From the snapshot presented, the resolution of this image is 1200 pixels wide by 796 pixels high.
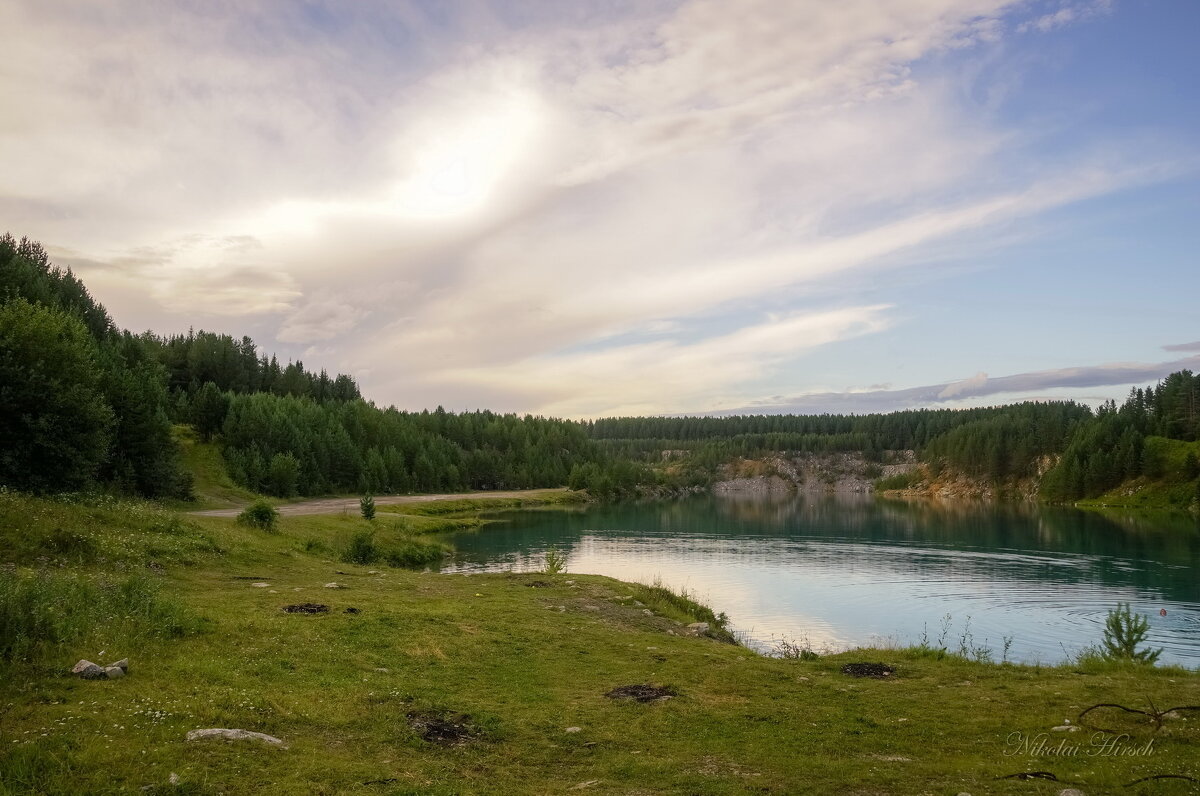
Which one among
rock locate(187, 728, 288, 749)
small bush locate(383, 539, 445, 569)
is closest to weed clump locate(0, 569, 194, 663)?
rock locate(187, 728, 288, 749)

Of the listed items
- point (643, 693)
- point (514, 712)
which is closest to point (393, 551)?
point (643, 693)

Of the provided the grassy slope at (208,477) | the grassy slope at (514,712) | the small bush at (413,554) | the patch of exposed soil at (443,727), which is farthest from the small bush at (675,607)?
the grassy slope at (208,477)

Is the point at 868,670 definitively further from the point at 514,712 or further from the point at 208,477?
the point at 208,477

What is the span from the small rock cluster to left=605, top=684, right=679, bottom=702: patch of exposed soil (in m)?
8.16

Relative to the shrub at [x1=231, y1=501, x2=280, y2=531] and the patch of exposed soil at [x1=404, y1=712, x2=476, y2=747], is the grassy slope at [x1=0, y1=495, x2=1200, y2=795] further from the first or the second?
the shrub at [x1=231, y1=501, x2=280, y2=531]

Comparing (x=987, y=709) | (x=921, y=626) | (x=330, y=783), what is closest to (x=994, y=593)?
(x=921, y=626)

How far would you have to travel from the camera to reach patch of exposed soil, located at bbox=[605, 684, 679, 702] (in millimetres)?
14289

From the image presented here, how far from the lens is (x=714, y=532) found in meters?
88.2

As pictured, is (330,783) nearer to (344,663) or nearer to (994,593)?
(344,663)

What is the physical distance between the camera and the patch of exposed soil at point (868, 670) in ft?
56.3

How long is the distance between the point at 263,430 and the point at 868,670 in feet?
307

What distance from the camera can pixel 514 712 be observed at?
42.6 ft

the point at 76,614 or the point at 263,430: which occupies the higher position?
the point at 263,430

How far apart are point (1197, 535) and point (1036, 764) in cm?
8520
